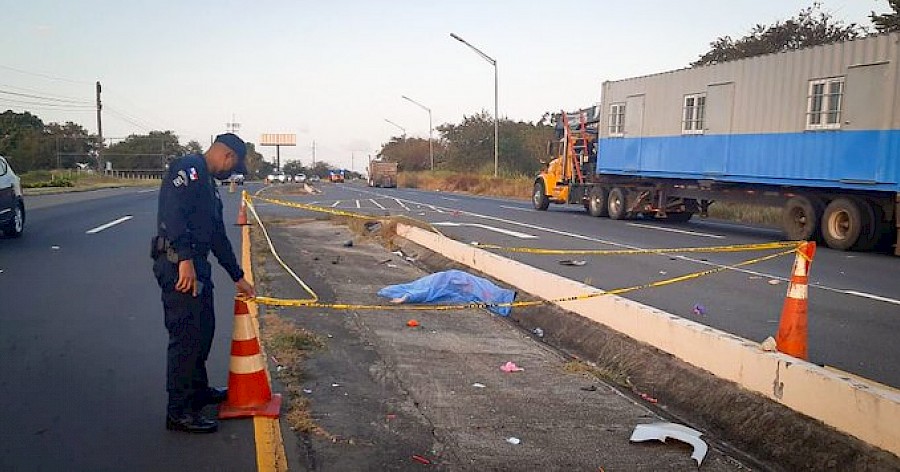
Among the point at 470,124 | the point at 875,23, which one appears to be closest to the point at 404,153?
the point at 470,124

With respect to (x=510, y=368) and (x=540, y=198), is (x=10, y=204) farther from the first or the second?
(x=540, y=198)

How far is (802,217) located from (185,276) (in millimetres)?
16313

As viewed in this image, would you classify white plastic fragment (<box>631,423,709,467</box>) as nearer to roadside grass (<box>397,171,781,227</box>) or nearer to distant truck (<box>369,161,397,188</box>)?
roadside grass (<box>397,171,781,227</box>)

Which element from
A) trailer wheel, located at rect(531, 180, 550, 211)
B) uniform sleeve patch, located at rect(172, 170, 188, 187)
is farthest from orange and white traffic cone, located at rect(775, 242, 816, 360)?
trailer wheel, located at rect(531, 180, 550, 211)

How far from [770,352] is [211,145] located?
4.02m

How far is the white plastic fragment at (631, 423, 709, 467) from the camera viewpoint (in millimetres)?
4805

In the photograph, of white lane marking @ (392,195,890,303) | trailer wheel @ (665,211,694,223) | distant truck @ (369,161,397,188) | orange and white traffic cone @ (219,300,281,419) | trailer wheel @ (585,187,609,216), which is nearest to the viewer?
orange and white traffic cone @ (219,300,281,419)

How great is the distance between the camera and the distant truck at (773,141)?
52.3ft

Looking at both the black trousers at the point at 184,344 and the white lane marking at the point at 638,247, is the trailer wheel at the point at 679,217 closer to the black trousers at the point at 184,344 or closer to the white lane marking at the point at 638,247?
the white lane marking at the point at 638,247

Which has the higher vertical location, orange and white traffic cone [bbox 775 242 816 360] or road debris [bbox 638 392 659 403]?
orange and white traffic cone [bbox 775 242 816 360]

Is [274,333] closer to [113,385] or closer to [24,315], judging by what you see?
[113,385]

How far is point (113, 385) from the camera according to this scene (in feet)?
19.5

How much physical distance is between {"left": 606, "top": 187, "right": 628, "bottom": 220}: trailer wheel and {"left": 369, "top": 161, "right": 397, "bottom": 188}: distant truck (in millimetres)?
49068

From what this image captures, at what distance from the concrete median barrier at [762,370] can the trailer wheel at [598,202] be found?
1748 centimetres
